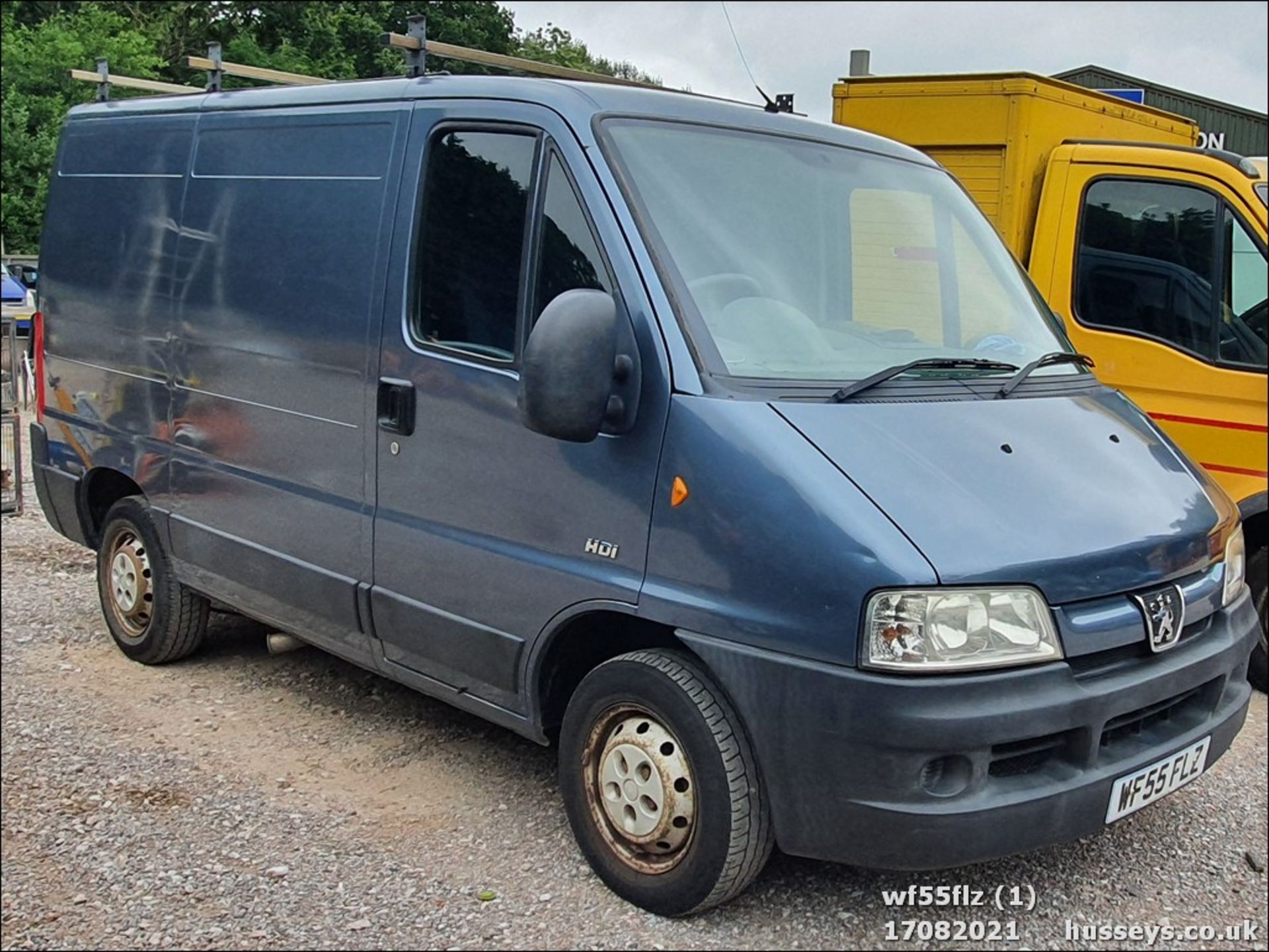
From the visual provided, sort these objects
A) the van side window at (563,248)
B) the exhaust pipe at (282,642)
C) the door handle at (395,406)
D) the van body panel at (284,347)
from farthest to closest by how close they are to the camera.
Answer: the exhaust pipe at (282,642) < the van body panel at (284,347) < the door handle at (395,406) < the van side window at (563,248)

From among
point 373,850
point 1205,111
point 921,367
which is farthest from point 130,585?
point 1205,111

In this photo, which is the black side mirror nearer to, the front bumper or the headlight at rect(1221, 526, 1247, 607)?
the front bumper

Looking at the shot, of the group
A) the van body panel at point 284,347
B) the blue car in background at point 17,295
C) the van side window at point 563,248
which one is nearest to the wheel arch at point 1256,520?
the van side window at point 563,248

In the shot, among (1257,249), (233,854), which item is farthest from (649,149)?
(1257,249)

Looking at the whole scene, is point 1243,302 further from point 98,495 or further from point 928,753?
point 98,495

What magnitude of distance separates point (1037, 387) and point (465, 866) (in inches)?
89.5

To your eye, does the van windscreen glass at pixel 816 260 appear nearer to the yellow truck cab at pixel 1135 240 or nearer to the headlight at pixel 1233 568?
the headlight at pixel 1233 568

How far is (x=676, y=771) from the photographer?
3.44m

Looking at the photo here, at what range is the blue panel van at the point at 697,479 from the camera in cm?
314

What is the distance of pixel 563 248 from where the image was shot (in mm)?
3727

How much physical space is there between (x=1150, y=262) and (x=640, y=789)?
12.9 feet

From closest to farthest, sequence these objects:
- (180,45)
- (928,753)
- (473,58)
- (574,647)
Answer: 1. (928,753)
2. (574,647)
3. (473,58)
4. (180,45)

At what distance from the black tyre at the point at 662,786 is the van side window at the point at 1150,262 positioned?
3.59 meters

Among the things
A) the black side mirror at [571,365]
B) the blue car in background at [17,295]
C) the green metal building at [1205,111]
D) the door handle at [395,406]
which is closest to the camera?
the black side mirror at [571,365]
